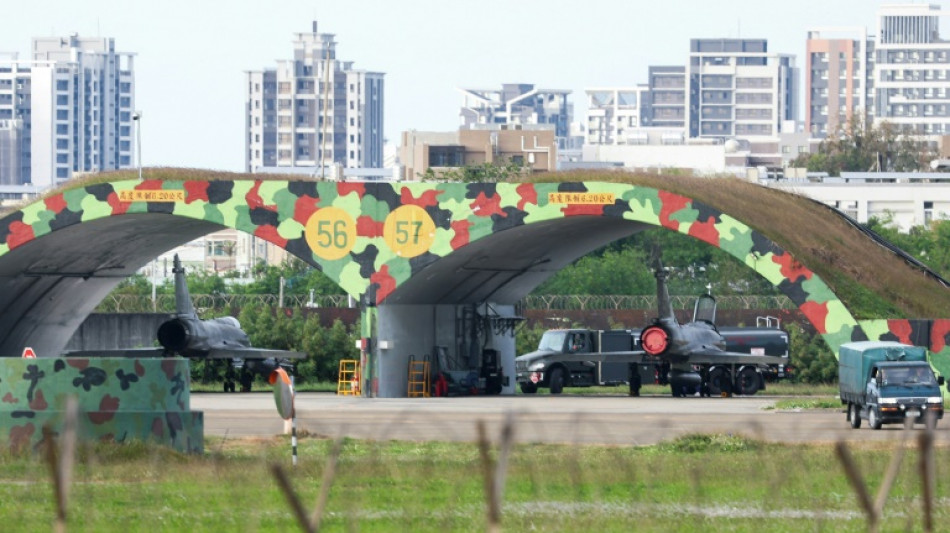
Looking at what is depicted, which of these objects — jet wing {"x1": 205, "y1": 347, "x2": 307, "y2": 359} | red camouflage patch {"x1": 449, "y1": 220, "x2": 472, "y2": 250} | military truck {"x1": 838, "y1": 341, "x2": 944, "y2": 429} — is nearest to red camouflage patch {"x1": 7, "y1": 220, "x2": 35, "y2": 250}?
jet wing {"x1": 205, "y1": 347, "x2": 307, "y2": 359}

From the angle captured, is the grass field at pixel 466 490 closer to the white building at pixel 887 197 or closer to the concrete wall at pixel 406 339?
the concrete wall at pixel 406 339

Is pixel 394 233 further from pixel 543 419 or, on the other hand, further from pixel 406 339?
pixel 543 419

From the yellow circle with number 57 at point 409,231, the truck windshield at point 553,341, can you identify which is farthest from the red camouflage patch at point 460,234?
the truck windshield at point 553,341

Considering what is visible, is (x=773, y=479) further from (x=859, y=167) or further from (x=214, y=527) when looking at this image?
(x=859, y=167)

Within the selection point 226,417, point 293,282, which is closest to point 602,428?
point 226,417

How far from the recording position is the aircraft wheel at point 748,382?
56406mm

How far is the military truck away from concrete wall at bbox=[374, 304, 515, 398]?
15.4m

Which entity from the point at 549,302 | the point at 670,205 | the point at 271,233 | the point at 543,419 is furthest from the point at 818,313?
the point at 549,302

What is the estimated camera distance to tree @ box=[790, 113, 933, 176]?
17525cm

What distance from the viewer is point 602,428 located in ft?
117

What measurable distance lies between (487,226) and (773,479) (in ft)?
84.2

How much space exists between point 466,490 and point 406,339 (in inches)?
1155

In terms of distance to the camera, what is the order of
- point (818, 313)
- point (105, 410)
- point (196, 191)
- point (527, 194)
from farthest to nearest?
point (196, 191), point (527, 194), point (818, 313), point (105, 410)

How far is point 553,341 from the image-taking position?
199 feet
